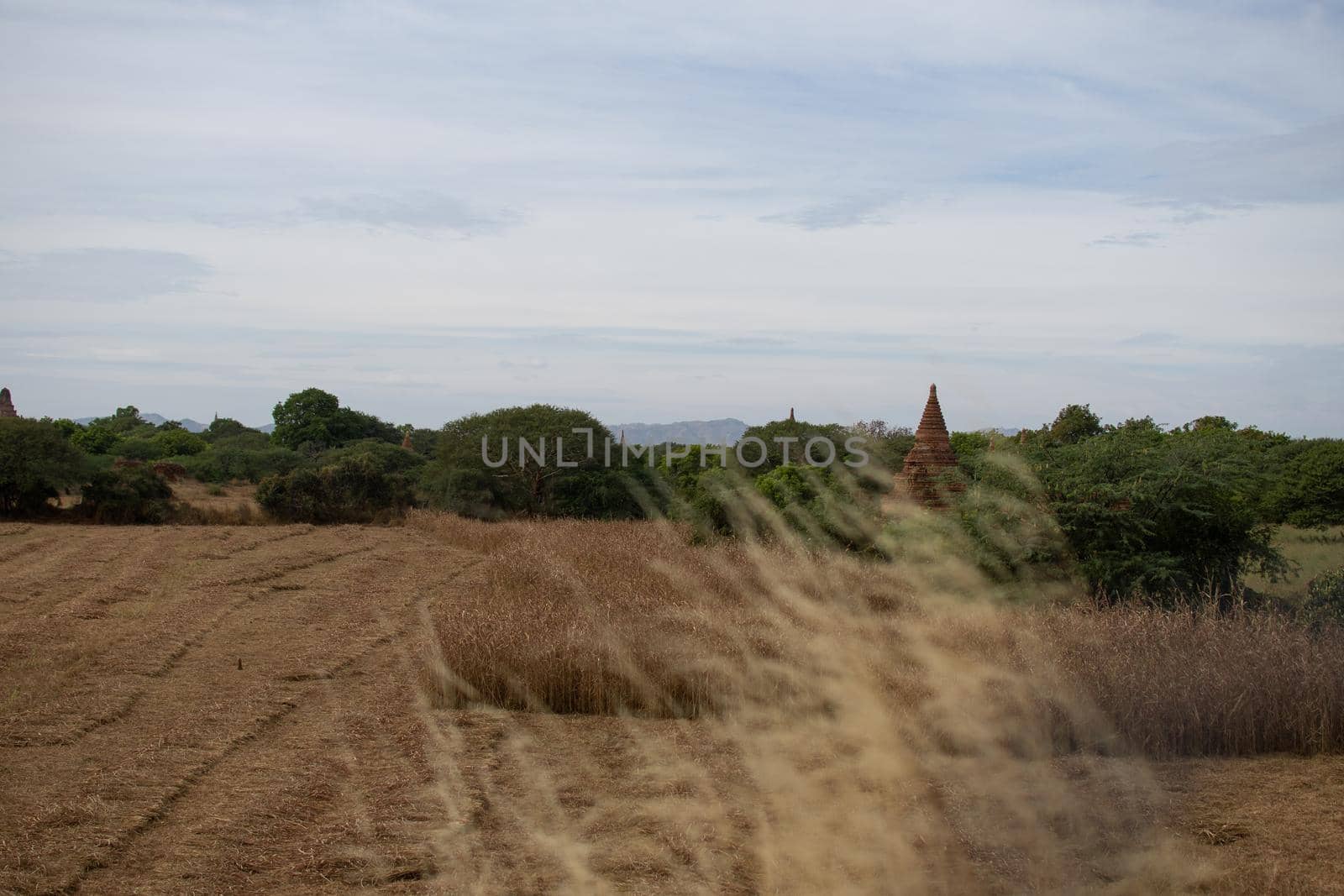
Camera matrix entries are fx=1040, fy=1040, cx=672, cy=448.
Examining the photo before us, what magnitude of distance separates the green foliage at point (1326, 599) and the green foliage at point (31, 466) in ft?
74.1

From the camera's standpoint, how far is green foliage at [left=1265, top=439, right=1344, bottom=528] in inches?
856

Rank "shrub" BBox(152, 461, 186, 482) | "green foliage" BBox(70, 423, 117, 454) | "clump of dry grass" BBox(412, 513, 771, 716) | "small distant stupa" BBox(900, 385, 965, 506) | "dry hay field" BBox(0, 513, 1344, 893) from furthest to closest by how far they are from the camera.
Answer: "green foliage" BBox(70, 423, 117, 454), "shrub" BBox(152, 461, 186, 482), "small distant stupa" BBox(900, 385, 965, 506), "clump of dry grass" BBox(412, 513, 771, 716), "dry hay field" BBox(0, 513, 1344, 893)

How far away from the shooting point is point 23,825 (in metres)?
4.86

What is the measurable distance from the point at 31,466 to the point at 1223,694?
74.1ft

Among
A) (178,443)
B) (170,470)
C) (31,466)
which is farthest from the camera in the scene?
(178,443)

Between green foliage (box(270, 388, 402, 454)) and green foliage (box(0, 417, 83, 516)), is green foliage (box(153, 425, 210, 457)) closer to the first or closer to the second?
green foliage (box(270, 388, 402, 454))

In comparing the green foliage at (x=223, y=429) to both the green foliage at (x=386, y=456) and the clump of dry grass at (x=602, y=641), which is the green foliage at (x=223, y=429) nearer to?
the green foliage at (x=386, y=456)

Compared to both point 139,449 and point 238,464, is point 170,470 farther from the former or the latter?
point 139,449

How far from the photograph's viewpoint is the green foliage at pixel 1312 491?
21.7 meters

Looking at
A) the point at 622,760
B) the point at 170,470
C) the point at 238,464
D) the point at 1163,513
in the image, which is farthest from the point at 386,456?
the point at 622,760

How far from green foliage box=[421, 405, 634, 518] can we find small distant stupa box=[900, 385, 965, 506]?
12513mm

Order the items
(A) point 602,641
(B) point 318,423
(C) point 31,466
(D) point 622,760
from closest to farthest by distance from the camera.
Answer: (D) point 622,760, (A) point 602,641, (C) point 31,466, (B) point 318,423

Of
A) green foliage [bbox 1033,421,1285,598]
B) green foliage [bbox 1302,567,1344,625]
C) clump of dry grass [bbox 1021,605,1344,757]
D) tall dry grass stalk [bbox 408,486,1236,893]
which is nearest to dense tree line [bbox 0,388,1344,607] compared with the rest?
green foliage [bbox 1033,421,1285,598]

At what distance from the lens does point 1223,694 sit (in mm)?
6457
